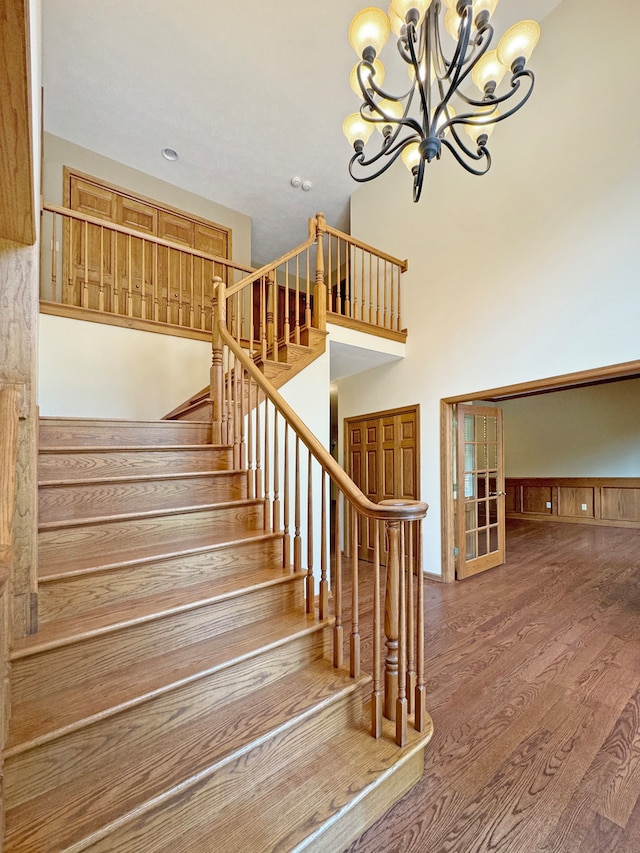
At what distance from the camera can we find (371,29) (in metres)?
1.87

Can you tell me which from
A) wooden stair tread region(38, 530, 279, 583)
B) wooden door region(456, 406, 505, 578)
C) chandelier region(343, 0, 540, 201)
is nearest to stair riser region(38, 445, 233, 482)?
wooden stair tread region(38, 530, 279, 583)

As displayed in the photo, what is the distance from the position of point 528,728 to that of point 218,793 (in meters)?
1.49

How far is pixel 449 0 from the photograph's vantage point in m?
1.81

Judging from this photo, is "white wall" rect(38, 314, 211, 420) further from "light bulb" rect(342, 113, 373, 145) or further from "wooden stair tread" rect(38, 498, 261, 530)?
"light bulb" rect(342, 113, 373, 145)

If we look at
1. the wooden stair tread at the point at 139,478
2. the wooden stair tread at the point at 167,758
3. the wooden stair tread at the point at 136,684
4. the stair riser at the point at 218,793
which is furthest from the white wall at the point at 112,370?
the stair riser at the point at 218,793

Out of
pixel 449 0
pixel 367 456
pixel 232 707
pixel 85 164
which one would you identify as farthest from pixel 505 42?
pixel 85 164

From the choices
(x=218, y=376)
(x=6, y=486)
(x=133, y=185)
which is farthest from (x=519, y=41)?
(x=133, y=185)

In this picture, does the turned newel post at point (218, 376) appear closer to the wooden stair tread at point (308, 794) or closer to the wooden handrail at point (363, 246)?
the wooden handrail at point (363, 246)

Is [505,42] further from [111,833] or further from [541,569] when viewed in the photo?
[541,569]

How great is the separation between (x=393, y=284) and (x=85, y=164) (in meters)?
3.97

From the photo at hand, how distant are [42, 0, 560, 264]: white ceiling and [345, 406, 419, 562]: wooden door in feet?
11.1

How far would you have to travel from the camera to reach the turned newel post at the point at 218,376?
2752 millimetres

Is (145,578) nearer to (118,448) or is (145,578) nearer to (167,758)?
(167,758)

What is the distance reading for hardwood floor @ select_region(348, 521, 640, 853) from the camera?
4.30 ft
